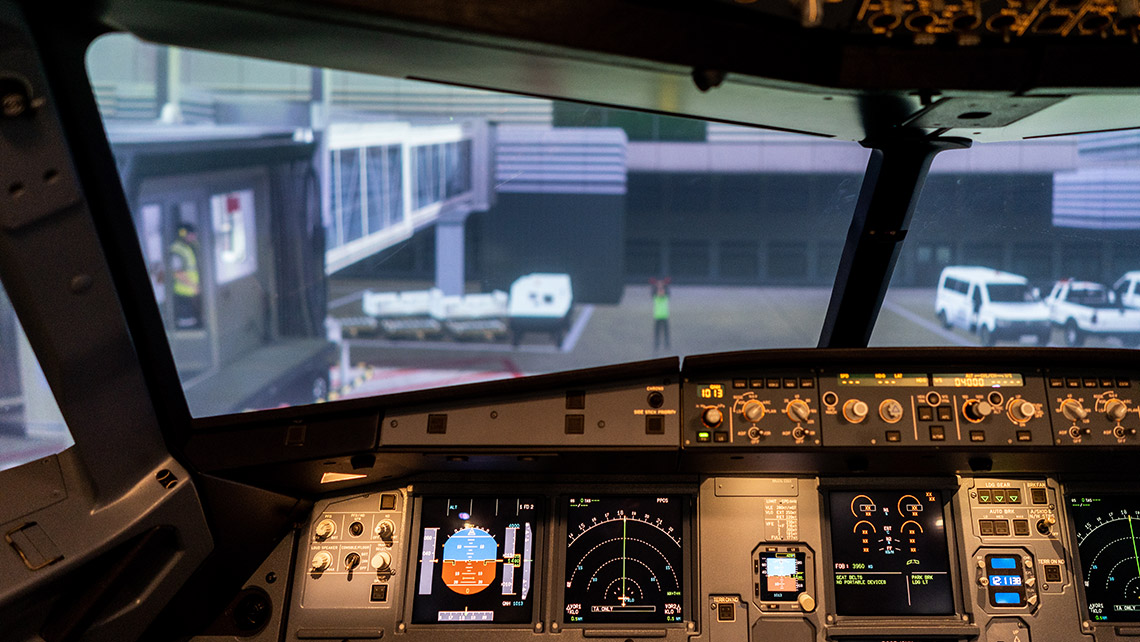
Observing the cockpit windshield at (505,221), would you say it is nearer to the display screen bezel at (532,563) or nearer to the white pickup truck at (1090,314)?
the white pickup truck at (1090,314)

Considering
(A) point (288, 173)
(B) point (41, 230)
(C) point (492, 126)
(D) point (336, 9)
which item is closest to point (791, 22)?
(D) point (336, 9)

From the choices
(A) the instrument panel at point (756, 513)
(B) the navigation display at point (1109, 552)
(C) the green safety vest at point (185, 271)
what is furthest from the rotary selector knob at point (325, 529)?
(B) the navigation display at point (1109, 552)

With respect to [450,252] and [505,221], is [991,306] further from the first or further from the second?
[450,252]

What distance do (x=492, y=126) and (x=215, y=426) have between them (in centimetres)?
112

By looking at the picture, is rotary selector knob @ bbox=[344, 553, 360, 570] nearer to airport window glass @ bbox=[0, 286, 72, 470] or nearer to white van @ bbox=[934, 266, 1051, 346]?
airport window glass @ bbox=[0, 286, 72, 470]

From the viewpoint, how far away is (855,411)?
6.79ft

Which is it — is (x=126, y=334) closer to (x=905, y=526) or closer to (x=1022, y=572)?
(x=905, y=526)

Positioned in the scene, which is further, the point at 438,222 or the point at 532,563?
the point at 438,222

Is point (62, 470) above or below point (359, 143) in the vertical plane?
below

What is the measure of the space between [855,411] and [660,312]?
167 cm

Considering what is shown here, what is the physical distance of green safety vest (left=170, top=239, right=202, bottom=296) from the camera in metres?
2.00

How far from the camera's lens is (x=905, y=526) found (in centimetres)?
226

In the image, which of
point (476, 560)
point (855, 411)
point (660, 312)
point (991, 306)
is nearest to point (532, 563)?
point (476, 560)

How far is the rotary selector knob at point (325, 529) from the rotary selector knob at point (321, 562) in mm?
47
